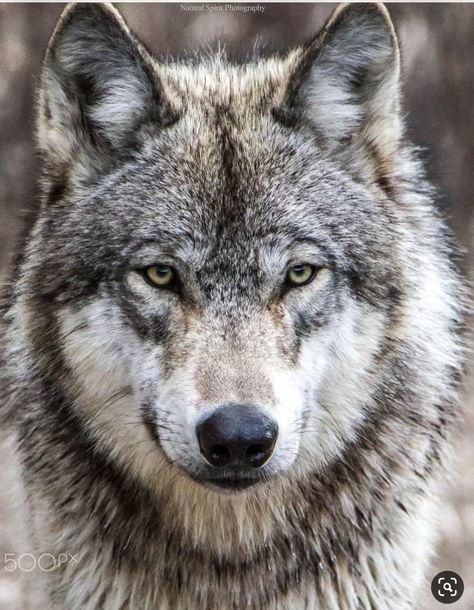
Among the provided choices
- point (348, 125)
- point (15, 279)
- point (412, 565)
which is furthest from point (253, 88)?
point (412, 565)

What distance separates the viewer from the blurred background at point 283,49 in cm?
386

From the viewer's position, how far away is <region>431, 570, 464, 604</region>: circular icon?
3.75 metres

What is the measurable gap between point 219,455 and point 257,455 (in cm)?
10

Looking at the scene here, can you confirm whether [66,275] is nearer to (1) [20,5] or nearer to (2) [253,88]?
(2) [253,88]

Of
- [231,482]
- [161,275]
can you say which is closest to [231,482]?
[231,482]

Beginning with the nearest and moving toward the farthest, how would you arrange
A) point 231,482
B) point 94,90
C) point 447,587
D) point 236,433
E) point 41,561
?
1. point 236,433
2. point 231,482
3. point 94,90
4. point 41,561
5. point 447,587

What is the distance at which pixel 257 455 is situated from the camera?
258cm

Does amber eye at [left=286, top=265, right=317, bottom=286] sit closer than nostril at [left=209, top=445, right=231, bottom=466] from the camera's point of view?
No

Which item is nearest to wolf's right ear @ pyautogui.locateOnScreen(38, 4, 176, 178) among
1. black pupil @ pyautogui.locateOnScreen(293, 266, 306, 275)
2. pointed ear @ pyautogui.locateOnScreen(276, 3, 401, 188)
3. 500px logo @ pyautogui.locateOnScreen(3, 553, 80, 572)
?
pointed ear @ pyautogui.locateOnScreen(276, 3, 401, 188)

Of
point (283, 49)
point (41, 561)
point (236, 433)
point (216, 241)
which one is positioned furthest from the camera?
point (283, 49)

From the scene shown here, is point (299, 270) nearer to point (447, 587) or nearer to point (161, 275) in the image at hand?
point (161, 275)

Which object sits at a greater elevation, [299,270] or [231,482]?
[299,270]

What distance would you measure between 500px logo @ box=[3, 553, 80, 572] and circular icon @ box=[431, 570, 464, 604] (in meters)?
1.44

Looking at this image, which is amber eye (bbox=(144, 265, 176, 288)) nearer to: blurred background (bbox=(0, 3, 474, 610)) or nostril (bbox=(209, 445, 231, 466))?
nostril (bbox=(209, 445, 231, 466))
